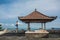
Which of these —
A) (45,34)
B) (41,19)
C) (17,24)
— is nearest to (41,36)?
(45,34)

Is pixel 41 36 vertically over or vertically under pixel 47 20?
under

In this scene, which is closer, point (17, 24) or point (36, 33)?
point (36, 33)

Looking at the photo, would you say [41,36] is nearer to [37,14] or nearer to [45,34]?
[45,34]

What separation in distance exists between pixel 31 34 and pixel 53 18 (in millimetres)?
3374

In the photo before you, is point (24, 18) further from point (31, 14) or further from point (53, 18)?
point (53, 18)

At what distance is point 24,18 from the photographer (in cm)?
1956

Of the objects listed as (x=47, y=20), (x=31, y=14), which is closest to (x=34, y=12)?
(x=31, y=14)

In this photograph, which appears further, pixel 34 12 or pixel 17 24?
pixel 17 24

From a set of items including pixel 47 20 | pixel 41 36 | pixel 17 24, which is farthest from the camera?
pixel 17 24

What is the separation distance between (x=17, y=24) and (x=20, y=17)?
32.7 ft

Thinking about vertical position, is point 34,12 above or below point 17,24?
above

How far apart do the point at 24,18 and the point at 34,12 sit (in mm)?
1400

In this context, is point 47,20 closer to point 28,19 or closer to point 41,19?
point 41,19

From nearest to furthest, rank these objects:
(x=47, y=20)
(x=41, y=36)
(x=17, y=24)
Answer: (x=41, y=36) < (x=47, y=20) < (x=17, y=24)
